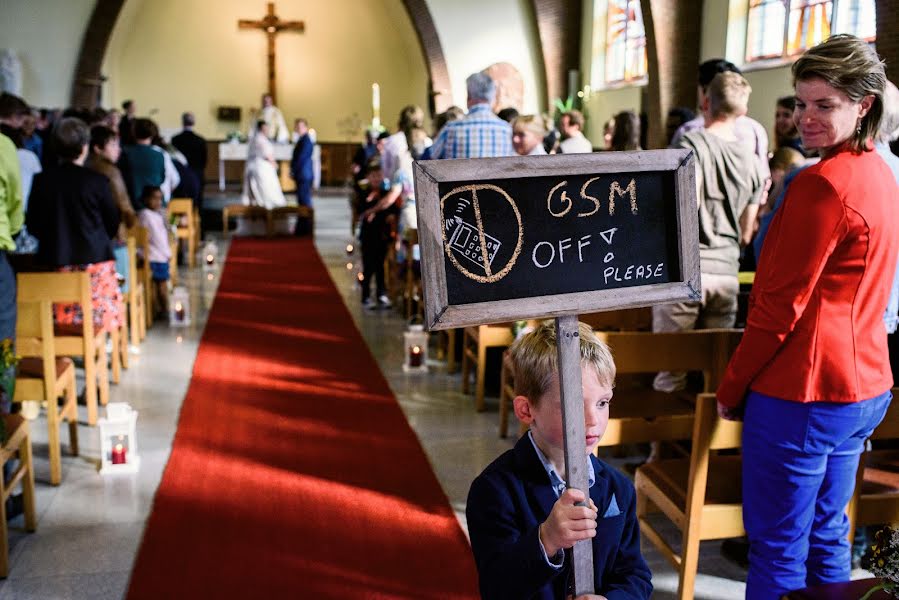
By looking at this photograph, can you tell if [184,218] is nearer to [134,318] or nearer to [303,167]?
[303,167]

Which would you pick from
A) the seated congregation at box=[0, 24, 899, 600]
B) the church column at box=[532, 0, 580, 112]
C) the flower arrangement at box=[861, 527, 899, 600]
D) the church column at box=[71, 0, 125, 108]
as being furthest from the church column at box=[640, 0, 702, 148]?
the flower arrangement at box=[861, 527, 899, 600]

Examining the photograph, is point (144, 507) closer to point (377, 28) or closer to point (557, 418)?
point (557, 418)

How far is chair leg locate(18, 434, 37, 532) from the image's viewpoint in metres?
3.37

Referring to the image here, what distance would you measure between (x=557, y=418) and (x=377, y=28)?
67.4ft

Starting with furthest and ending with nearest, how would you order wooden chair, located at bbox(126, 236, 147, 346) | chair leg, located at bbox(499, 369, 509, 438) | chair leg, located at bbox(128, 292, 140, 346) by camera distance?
chair leg, located at bbox(128, 292, 140, 346) → wooden chair, located at bbox(126, 236, 147, 346) → chair leg, located at bbox(499, 369, 509, 438)

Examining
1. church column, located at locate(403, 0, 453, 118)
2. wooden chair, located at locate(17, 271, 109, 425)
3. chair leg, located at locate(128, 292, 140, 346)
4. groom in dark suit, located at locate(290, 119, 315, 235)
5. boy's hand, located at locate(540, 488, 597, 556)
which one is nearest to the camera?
boy's hand, located at locate(540, 488, 597, 556)

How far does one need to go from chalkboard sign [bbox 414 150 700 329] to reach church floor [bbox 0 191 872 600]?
1.81 m

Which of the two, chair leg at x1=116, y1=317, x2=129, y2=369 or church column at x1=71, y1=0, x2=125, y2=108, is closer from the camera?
chair leg at x1=116, y1=317, x2=129, y2=369

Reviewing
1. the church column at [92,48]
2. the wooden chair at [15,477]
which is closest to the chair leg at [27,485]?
the wooden chair at [15,477]

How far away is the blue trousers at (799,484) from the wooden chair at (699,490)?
222 mm

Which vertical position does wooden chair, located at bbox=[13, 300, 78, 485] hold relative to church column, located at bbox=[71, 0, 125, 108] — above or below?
below

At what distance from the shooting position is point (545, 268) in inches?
60.2

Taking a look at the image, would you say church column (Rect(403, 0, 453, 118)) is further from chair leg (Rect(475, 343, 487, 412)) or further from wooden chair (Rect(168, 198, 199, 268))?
chair leg (Rect(475, 343, 487, 412))

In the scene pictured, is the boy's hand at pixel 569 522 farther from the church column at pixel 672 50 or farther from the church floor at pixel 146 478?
the church column at pixel 672 50
